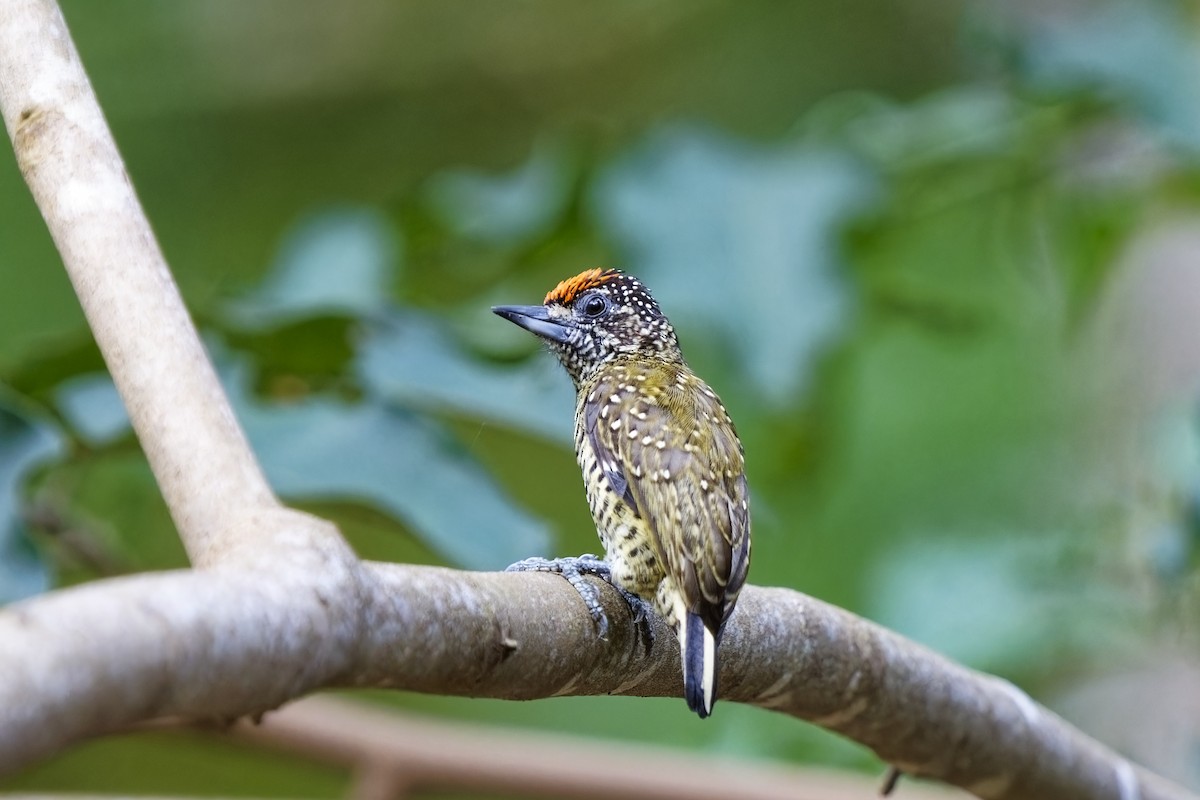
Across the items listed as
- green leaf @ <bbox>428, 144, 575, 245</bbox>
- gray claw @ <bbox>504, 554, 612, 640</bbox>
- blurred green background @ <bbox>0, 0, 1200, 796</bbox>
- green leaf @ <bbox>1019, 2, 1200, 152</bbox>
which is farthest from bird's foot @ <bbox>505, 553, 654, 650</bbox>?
green leaf @ <bbox>1019, 2, 1200, 152</bbox>

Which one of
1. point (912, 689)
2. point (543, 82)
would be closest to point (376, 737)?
point (912, 689)

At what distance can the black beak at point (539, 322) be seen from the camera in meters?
2.69

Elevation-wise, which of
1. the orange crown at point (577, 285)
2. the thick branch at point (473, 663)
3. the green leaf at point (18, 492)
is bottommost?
the thick branch at point (473, 663)

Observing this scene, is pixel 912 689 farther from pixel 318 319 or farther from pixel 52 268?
pixel 52 268

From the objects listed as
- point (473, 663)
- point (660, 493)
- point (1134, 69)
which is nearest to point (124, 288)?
point (473, 663)

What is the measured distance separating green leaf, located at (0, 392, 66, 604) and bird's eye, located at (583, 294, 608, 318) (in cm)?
97

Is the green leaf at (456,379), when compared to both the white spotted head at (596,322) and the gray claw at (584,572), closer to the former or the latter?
the white spotted head at (596,322)

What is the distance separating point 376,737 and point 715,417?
1556 millimetres

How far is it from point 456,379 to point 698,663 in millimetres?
1097

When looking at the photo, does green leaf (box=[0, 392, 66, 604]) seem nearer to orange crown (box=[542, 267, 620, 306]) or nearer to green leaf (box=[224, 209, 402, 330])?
orange crown (box=[542, 267, 620, 306])

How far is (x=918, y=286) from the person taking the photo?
5148 mm

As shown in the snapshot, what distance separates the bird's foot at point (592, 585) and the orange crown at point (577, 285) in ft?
2.48

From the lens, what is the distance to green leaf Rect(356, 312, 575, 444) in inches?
108

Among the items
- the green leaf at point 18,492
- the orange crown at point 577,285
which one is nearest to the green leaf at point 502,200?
the orange crown at point 577,285
